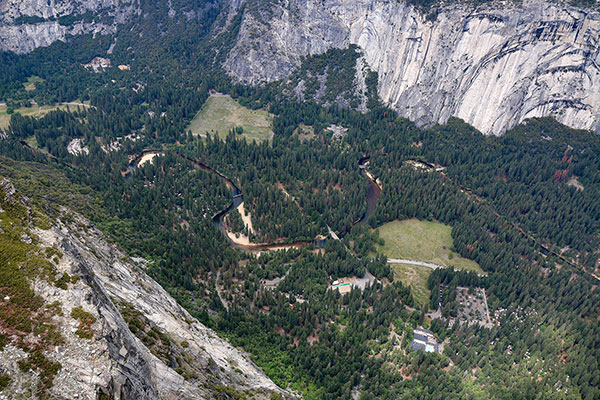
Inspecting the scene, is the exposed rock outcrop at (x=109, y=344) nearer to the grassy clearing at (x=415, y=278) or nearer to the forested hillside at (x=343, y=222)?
the forested hillside at (x=343, y=222)

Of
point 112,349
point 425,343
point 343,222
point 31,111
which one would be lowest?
point 425,343

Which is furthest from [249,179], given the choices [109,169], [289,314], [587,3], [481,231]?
[587,3]

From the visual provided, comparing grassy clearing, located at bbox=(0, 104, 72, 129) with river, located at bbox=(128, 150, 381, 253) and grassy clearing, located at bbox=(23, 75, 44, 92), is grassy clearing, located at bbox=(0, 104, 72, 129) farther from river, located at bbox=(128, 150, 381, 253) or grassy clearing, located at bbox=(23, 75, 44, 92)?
river, located at bbox=(128, 150, 381, 253)

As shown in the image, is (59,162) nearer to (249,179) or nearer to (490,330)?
(249,179)

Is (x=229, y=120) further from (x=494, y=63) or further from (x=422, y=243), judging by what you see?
(x=494, y=63)

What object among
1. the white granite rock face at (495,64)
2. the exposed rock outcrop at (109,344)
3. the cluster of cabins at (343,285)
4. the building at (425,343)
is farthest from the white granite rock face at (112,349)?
the white granite rock face at (495,64)

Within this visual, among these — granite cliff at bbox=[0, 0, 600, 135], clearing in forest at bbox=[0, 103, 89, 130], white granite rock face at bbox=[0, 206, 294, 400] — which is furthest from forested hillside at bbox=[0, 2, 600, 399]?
white granite rock face at bbox=[0, 206, 294, 400]

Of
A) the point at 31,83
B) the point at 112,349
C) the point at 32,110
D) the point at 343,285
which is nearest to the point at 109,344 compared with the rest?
the point at 112,349
